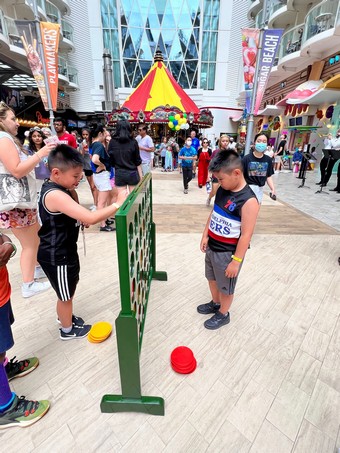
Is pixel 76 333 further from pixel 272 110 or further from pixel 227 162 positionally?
pixel 272 110

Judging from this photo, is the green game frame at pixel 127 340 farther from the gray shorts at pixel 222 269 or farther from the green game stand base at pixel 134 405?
the gray shorts at pixel 222 269

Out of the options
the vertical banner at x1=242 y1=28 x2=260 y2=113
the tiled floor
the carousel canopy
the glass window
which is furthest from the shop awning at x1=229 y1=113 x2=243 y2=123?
the tiled floor

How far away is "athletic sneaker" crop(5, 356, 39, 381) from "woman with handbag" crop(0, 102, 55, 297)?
37.9 inches

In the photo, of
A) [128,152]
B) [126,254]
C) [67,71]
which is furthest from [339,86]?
[67,71]

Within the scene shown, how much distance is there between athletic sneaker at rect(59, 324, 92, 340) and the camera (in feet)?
6.73

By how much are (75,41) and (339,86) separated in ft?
68.9

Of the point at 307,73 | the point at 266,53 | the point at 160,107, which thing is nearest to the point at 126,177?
the point at 266,53

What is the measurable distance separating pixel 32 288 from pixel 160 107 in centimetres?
1239

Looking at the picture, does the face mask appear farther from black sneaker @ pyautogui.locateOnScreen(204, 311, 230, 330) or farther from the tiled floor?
black sneaker @ pyautogui.locateOnScreen(204, 311, 230, 330)

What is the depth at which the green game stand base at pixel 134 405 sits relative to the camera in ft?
4.85

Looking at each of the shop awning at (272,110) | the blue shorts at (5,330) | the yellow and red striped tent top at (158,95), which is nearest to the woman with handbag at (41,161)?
the blue shorts at (5,330)

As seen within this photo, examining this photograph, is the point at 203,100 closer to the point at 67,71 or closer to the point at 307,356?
the point at 67,71

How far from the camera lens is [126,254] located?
1.24m

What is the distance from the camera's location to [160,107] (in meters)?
12.8
